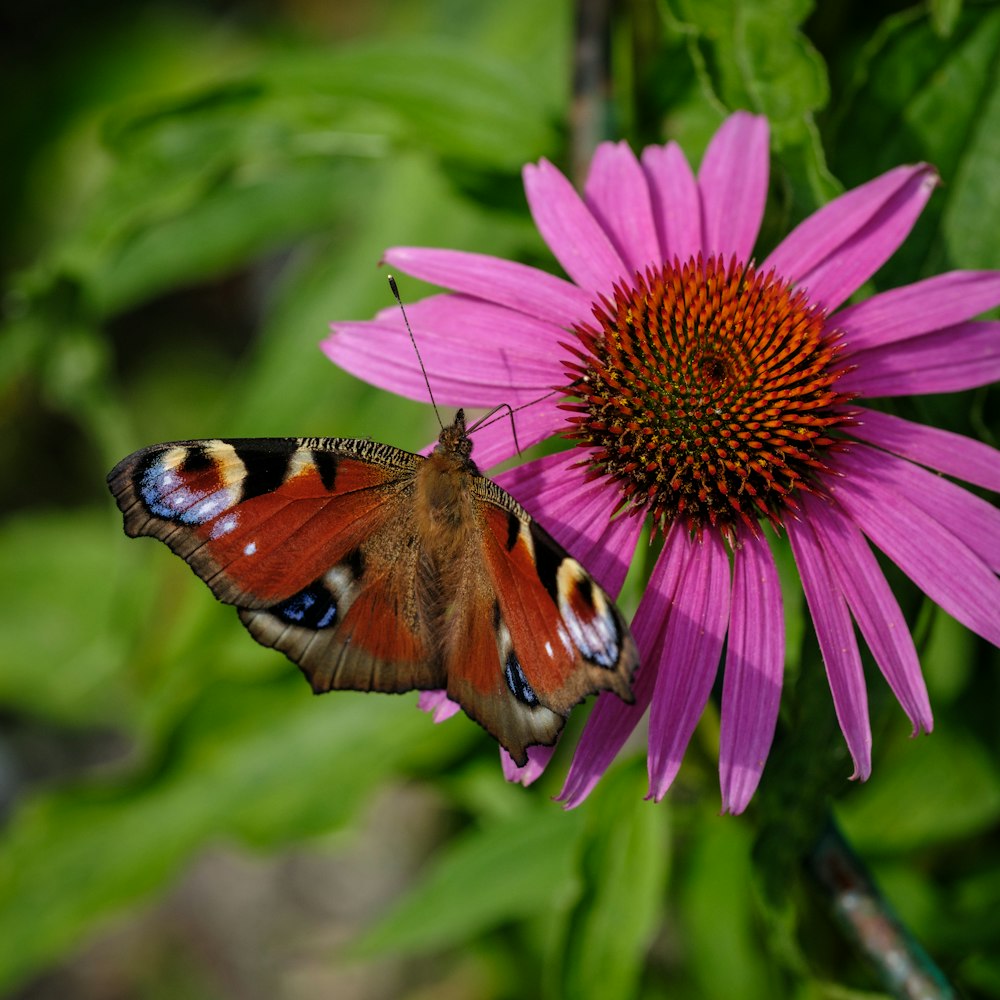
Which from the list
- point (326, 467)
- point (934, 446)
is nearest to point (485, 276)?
point (326, 467)

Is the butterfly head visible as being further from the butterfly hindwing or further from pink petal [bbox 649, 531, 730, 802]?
pink petal [bbox 649, 531, 730, 802]

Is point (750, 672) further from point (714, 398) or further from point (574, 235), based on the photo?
point (574, 235)

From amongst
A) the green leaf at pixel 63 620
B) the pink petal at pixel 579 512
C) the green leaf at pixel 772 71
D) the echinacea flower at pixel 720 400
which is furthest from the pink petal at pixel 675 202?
the green leaf at pixel 63 620

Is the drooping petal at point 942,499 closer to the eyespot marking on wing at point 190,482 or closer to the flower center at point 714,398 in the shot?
the flower center at point 714,398

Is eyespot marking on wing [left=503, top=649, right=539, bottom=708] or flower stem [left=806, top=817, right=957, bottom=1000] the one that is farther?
flower stem [left=806, top=817, right=957, bottom=1000]

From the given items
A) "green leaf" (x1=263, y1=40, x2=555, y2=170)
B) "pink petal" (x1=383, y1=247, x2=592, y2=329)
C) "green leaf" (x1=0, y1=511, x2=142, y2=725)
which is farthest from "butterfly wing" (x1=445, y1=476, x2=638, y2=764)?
"green leaf" (x1=0, y1=511, x2=142, y2=725)

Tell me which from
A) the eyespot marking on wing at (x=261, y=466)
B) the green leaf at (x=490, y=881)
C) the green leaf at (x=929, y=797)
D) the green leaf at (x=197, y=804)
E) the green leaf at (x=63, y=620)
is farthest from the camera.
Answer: the green leaf at (x=63, y=620)

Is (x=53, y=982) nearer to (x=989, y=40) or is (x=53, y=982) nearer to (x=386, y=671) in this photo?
(x=386, y=671)
